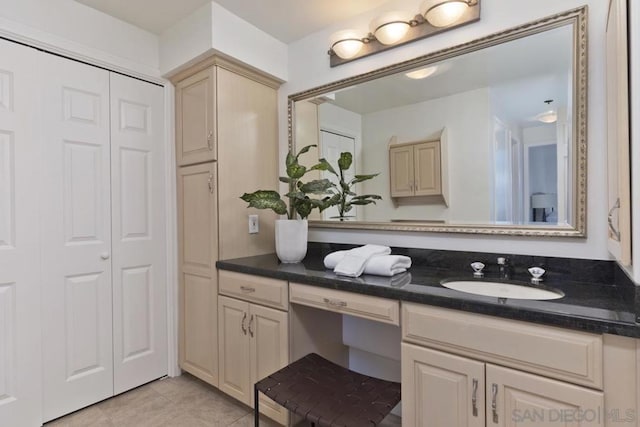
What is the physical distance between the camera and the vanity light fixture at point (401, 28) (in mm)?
1612

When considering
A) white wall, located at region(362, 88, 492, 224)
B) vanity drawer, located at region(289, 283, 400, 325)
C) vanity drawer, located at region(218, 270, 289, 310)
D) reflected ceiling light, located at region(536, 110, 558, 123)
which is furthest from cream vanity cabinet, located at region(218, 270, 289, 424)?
reflected ceiling light, located at region(536, 110, 558, 123)

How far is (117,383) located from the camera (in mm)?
2084

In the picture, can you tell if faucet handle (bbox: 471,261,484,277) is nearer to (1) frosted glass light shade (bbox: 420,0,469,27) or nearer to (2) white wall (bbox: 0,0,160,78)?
(1) frosted glass light shade (bbox: 420,0,469,27)

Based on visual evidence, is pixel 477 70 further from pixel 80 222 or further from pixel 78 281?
pixel 78 281

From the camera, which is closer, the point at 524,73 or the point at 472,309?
the point at 472,309

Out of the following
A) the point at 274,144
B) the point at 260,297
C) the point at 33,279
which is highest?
the point at 274,144

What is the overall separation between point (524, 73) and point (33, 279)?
2.63 meters

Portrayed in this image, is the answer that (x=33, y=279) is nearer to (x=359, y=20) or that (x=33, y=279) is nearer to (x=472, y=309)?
(x=472, y=309)

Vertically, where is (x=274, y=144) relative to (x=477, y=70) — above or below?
below

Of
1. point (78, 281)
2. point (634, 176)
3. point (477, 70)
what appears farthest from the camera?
point (78, 281)

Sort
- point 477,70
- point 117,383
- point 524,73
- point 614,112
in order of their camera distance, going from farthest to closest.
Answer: point 117,383 < point 477,70 < point 524,73 < point 614,112

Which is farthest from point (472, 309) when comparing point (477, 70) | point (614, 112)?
point (477, 70)

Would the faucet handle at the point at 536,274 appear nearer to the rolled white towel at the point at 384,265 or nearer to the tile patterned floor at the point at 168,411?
the rolled white towel at the point at 384,265

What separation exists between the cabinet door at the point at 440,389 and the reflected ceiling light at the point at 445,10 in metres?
1.51
